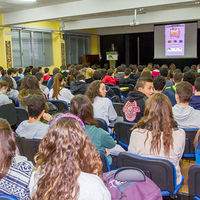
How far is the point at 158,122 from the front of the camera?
2.11 metres

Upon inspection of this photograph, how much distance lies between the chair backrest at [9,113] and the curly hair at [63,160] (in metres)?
2.91

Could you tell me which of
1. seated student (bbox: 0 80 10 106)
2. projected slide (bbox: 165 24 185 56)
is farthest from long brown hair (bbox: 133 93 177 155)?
projected slide (bbox: 165 24 185 56)

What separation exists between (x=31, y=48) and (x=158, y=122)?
1141 centimetres

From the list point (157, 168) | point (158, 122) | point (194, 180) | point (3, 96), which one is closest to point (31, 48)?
point (3, 96)

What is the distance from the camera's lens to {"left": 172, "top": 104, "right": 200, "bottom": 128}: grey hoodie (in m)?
2.90

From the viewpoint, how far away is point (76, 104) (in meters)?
2.42

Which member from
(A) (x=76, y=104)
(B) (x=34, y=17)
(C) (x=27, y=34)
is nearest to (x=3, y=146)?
(A) (x=76, y=104)

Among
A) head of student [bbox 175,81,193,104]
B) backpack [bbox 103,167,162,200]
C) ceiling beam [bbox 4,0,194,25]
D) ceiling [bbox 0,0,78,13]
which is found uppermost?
ceiling [bbox 0,0,78,13]

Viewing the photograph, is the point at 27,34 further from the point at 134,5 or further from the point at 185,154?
the point at 185,154

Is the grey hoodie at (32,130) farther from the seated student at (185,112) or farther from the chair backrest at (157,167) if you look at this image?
the seated student at (185,112)

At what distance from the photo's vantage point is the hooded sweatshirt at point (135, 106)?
3268 millimetres

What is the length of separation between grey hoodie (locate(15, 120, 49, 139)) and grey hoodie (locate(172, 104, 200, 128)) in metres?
→ 1.51

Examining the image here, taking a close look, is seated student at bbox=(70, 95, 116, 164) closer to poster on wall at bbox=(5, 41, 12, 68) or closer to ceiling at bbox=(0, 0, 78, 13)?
ceiling at bbox=(0, 0, 78, 13)

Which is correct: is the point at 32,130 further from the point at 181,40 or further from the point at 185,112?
the point at 181,40
